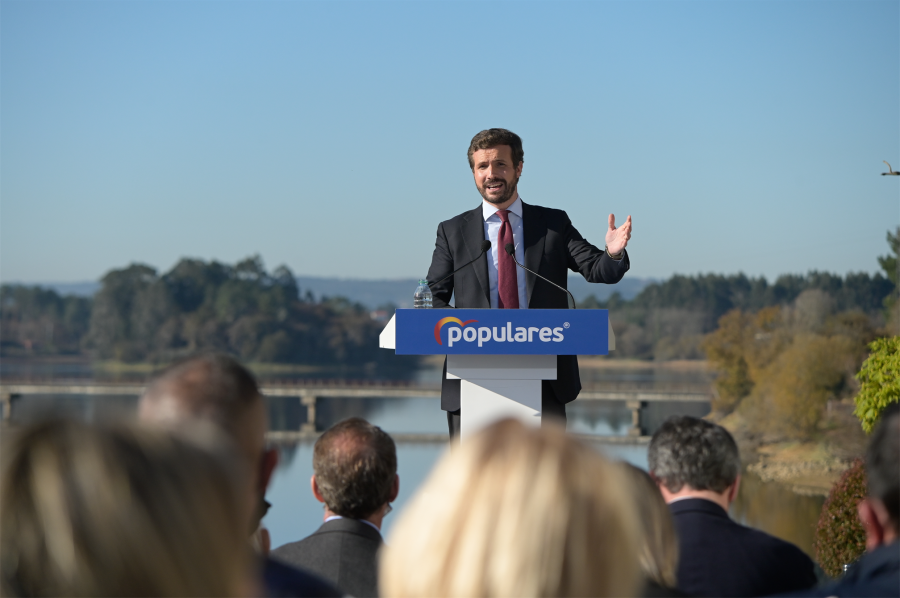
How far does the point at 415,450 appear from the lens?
47.8m

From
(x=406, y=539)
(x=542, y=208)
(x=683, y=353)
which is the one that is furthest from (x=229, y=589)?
(x=683, y=353)

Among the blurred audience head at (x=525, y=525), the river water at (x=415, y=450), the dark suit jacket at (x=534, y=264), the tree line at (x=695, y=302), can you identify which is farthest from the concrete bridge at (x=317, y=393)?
the blurred audience head at (x=525, y=525)

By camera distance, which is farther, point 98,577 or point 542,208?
point 542,208

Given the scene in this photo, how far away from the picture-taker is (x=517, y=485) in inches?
44.8

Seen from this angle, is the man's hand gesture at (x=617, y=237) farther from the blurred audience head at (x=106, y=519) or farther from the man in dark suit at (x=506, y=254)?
the blurred audience head at (x=106, y=519)

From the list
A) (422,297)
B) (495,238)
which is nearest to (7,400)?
(422,297)

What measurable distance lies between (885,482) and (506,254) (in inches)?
111

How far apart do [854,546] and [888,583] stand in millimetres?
9601

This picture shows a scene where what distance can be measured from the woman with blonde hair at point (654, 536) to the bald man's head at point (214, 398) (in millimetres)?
791

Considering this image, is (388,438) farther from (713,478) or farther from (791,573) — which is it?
(791,573)

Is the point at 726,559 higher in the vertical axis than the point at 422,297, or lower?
lower

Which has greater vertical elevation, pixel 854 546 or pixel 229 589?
pixel 229 589

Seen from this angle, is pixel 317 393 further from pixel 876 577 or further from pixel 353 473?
pixel 876 577

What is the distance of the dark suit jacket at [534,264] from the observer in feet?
14.5
